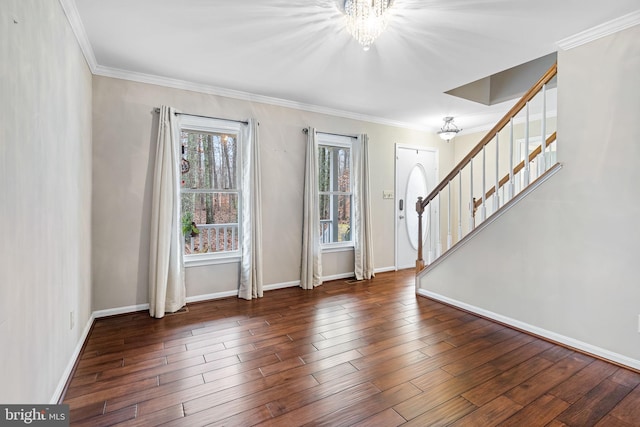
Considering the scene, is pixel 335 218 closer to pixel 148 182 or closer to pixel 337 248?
pixel 337 248

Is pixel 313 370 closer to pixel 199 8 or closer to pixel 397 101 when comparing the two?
pixel 199 8

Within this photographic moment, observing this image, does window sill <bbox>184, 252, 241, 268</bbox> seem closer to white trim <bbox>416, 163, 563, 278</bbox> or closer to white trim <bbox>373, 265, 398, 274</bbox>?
white trim <bbox>373, 265, 398, 274</bbox>

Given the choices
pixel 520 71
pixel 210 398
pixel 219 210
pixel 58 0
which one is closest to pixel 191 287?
pixel 219 210

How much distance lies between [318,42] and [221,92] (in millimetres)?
1592

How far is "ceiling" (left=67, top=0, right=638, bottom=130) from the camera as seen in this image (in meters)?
2.16

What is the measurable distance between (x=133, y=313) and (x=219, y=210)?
4.74 ft

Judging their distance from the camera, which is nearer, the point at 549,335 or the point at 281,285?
the point at 549,335

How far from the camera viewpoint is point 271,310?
344cm

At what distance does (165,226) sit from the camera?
130 inches

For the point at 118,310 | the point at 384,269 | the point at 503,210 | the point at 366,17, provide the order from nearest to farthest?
the point at 366,17, the point at 503,210, the point at 118,310, the point at 384,269

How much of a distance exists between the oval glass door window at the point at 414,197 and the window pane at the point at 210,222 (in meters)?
3.05

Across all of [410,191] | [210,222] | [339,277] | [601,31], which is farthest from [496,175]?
[210,222]

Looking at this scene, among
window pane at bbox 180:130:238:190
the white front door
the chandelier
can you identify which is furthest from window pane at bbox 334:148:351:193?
the chandelier

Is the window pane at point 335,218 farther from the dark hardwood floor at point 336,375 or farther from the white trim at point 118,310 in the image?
the white trim at point 118,310
